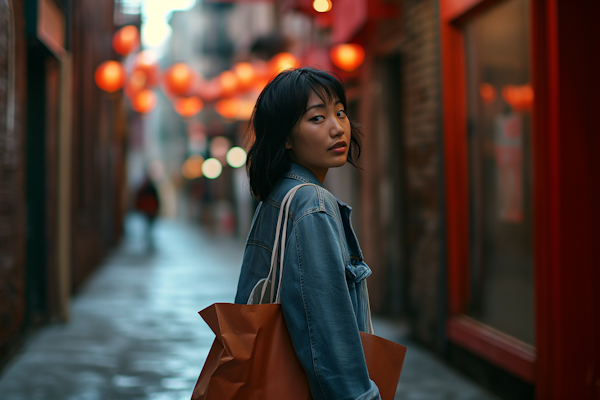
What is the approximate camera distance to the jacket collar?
1960 millimetres

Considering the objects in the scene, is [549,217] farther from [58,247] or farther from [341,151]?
[58,247]

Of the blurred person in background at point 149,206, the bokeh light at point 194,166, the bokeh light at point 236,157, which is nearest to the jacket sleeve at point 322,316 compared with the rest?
the blurred person in background at point 149,206

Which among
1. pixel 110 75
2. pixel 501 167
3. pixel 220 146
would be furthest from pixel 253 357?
pixel 220 146

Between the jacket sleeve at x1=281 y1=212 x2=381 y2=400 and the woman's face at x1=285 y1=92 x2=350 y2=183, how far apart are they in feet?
0.91

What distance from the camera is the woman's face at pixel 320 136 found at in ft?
6.39

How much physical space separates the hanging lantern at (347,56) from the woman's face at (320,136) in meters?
6.28

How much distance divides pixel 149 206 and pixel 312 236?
52.5 feet

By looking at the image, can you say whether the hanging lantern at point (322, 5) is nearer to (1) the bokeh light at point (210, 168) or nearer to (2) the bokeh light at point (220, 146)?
(2) the bokeh light at point (220, 146)

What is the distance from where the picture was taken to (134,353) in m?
5.80

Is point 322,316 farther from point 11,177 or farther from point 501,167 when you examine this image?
point 11,177

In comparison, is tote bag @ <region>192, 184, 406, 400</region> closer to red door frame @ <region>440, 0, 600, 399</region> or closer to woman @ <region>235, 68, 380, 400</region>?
woman @ <region>235, 68, 380, 400</region>

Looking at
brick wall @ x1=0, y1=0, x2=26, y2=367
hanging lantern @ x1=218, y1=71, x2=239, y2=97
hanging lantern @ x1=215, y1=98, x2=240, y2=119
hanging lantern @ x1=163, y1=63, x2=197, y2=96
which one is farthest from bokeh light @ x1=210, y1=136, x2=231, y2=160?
brick wall @ x1=0, y1=0, x2=26, y2=367

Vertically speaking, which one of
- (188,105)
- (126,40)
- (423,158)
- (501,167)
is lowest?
(501,167)

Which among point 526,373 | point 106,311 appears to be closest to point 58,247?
point 106,311
